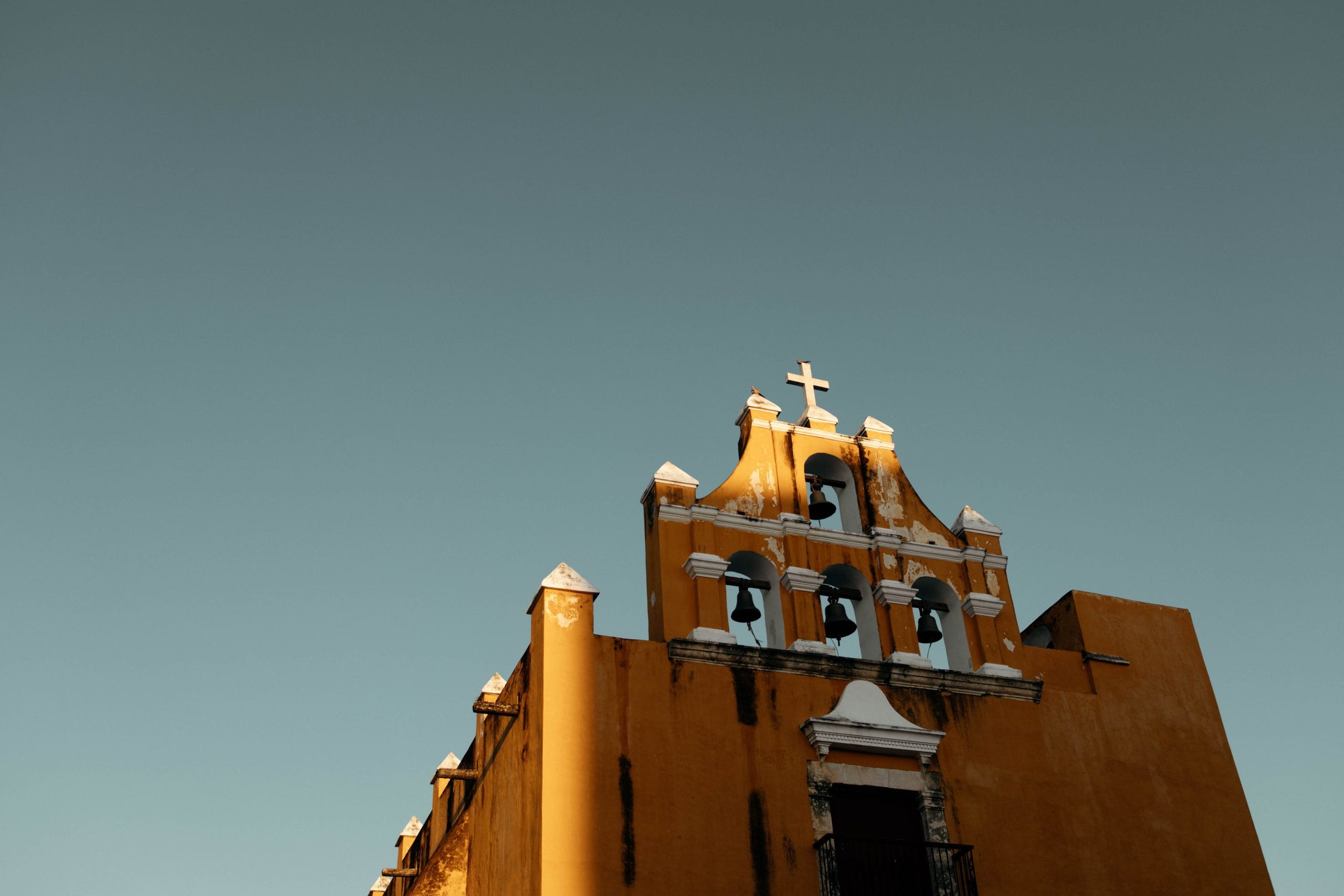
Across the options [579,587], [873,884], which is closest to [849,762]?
[873,884]

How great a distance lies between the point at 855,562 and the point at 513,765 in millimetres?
4479

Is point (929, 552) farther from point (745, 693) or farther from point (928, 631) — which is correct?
point (745, 693)

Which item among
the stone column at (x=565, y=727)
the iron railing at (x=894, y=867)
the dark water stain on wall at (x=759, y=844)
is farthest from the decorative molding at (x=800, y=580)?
the iron railing at (x=894, y=867)

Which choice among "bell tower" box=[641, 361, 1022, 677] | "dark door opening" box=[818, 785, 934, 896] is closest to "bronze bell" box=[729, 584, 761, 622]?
"bell tower" box=[641, 361, 1022, 677]

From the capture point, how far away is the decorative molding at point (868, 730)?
1390 cm

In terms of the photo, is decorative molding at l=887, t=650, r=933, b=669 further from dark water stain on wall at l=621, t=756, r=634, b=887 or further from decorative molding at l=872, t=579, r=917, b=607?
dark water stain on wall at l=621, t=756, r=634, b=887

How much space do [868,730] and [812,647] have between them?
112cm

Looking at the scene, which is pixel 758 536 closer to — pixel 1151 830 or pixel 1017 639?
pixel 1017 639

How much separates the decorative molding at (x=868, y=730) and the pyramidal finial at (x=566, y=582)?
8.69 feet

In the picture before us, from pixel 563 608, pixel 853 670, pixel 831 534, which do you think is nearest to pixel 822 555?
pixel 831 534

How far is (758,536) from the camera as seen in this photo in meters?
15.5

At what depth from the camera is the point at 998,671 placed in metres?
15.2

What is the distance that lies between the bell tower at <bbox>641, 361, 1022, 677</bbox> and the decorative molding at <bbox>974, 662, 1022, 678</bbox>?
1 cm

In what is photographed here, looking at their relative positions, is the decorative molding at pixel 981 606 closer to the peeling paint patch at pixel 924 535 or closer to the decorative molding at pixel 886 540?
the peeling paint patch at pixel 924 535
